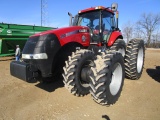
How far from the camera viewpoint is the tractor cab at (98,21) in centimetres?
556

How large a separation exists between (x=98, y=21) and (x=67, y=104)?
2632mm

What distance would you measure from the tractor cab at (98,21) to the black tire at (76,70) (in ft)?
4.09

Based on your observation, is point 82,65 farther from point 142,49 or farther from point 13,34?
point 13,34

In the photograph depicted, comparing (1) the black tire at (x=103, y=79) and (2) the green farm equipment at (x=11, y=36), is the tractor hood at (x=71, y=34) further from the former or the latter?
(2) the green farm equipment at (x=11, y=36)

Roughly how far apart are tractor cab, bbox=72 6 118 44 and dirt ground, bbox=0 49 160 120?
1.68m

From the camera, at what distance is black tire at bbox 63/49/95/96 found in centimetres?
418

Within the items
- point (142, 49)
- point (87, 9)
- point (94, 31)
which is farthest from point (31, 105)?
point (142, 49)

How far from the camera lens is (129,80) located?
621 cm

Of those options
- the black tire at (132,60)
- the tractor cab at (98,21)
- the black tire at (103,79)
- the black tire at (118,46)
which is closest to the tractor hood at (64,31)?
the tractor cab at (98,21)

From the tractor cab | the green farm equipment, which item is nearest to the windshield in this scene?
the tractor cab

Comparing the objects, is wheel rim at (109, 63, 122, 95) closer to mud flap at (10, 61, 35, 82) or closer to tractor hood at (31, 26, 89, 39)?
tractor hood at (31, 26, 89, 39)

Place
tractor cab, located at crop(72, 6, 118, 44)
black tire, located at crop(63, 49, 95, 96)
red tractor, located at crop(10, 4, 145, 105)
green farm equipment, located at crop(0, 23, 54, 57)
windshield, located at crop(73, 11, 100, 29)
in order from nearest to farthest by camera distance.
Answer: red tractor, located at crop(10, 4, 145, 105) → black tire, located at crop(63, 49, 95, 96) → tractor cab, located at crop(72, 6, 118, 44) → windshield, located at crop(73, 11, 100, 29) → green farm equipment, located at crop(0, 23, 54, 57)

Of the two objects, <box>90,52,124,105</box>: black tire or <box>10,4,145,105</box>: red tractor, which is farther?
<box>10,4,145,105</box>: red tractor

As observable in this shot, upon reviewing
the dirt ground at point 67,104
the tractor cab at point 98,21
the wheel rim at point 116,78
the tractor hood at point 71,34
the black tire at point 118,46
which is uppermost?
the tractor cab at point 98,21
